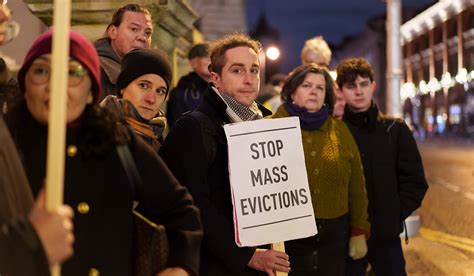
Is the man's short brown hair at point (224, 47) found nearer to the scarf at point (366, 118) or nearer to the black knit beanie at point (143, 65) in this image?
the black knit beanie at point (143, 65)

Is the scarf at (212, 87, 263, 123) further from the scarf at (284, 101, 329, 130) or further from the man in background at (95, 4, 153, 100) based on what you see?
the man in background at (95, 4, 153, 100)

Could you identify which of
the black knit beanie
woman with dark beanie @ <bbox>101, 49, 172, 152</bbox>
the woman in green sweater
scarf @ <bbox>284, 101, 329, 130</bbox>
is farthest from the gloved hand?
the black knit beanie

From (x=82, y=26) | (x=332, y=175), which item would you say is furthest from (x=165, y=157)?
(x=82, y=26)

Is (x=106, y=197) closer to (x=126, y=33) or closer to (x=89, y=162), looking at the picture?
(x=89, y=162)

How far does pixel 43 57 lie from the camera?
1.99 metres

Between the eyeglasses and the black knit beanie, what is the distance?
96cm

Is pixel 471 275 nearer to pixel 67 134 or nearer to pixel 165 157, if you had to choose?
pixel 165 157

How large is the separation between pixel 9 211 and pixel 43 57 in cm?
52

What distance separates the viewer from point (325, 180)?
3752mm

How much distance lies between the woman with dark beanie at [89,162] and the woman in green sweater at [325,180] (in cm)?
169

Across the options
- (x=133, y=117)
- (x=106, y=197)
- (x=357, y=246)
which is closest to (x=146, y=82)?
(x=133, y=117)

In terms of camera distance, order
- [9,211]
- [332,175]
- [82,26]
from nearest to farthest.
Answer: [9,211], [332,175], [82,26]

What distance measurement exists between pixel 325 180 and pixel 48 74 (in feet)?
7.06

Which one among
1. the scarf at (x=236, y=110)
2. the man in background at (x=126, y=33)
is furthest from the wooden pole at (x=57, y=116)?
the man in background at (x=126, y=33)
